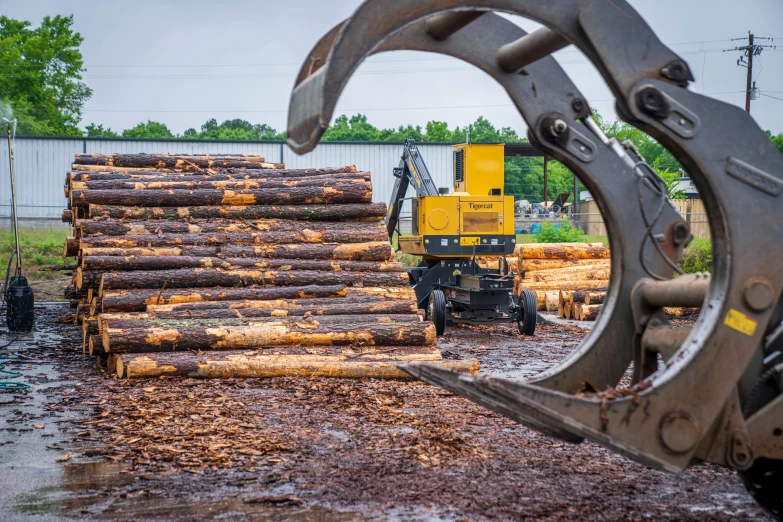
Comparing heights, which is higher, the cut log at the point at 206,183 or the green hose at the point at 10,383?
the cut log at the point at 206,183

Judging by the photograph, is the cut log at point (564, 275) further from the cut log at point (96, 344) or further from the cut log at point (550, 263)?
the cut log at point (96, 344)

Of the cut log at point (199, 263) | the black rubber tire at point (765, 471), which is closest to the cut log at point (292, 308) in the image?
the cut log at point (199, 263)

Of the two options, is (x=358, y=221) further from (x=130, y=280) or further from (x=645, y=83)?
(x=645, y=83)

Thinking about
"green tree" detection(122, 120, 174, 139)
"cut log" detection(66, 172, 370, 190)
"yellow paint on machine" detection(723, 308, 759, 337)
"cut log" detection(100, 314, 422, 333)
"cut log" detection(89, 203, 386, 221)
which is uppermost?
"green tree" detection(122, 120, 174, 139)

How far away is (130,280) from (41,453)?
15.6ft

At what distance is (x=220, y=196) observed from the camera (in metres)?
13.3

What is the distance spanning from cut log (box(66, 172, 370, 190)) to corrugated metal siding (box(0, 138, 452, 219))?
2534cm

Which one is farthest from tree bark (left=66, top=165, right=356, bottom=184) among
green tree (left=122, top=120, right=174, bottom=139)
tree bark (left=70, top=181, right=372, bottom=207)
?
green tree (left=122, top=120, right=174, bottom=139)

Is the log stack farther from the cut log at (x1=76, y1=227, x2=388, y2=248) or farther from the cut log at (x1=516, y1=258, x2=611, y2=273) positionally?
the cut log at (x1=76, y1=227, x2=388, y2=248)

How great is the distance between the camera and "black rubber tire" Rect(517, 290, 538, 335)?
1633cm

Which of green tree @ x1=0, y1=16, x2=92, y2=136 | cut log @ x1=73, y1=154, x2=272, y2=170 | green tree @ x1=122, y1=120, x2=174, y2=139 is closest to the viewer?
cut log @ x1=73, y1=154, x2=272, y2=170

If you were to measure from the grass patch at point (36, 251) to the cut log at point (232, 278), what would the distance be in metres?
16.7

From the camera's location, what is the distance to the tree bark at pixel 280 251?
12.0 meters

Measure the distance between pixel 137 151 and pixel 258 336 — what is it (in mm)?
33298
